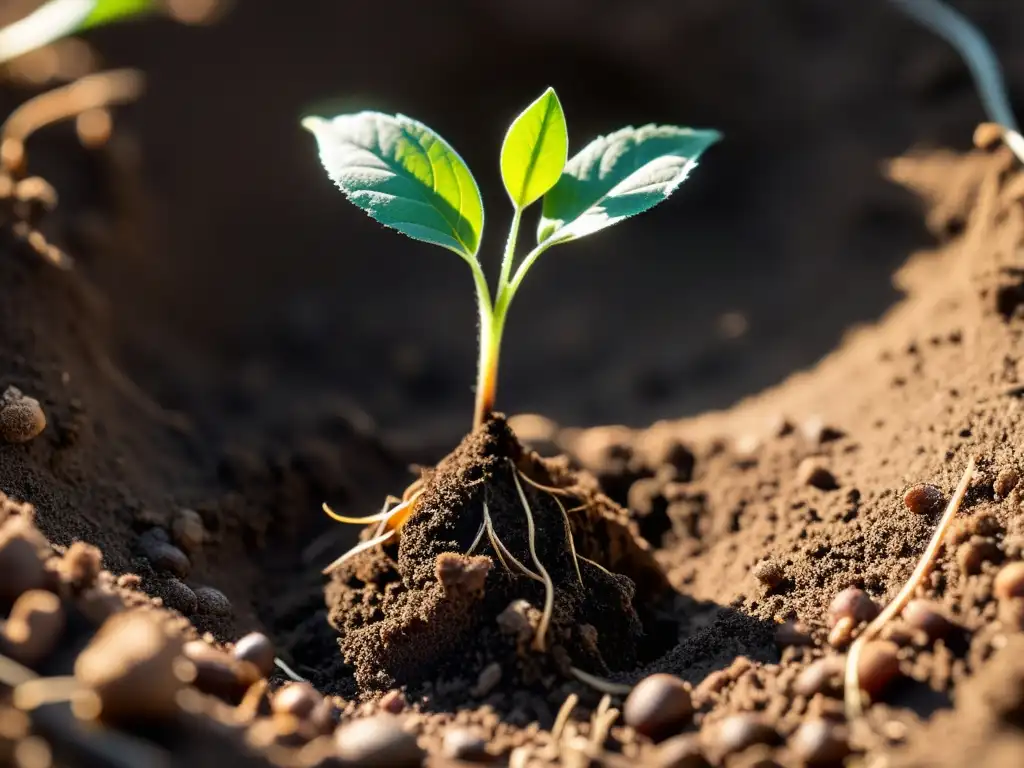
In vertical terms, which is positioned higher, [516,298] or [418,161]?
[516,298]

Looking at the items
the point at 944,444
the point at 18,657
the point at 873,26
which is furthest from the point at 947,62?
the point at 18,657

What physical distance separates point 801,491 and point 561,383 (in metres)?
0.93

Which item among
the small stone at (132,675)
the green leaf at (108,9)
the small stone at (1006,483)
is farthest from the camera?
the green leaf at (108,9)

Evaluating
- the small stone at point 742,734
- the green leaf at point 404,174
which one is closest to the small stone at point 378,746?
the small stone at point 742,734

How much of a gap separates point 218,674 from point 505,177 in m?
0.73

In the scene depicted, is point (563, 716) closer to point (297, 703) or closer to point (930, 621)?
point (297, 703)

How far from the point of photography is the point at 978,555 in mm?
1082

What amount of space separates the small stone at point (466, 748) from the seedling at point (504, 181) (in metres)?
0.27

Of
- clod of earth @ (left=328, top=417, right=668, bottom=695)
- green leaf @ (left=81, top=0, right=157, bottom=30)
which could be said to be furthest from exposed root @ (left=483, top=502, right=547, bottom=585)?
green leaf @ (left=81, top=0, right=157, bottom=30)

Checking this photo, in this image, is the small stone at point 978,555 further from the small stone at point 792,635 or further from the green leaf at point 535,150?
the green leaf at point 535,150

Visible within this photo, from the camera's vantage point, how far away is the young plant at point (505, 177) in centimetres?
128

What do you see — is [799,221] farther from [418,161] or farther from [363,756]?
[363,756]

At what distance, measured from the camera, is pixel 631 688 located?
3.66ft

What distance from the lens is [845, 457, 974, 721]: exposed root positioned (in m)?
0.99
